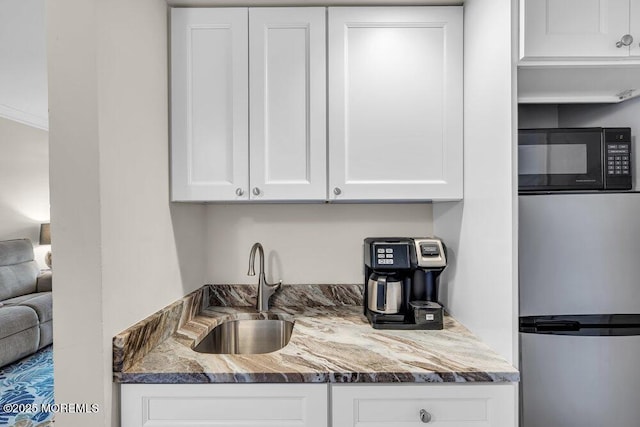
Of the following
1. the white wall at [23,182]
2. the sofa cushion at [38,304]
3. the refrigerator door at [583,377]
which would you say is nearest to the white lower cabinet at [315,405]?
the refrigerator door at [583,377]

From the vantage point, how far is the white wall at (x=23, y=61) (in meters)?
2.29

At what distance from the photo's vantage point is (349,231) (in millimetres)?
1926

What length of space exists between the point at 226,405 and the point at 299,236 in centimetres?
92

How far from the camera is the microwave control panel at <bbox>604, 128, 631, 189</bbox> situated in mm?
1271

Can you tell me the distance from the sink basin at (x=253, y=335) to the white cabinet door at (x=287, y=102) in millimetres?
646

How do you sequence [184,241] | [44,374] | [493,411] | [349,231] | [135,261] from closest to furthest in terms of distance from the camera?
[493,411]
[135,261]
[184,241]
[349,231]
[44,374]

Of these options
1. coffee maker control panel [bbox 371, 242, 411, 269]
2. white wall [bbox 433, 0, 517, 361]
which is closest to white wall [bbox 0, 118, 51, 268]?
coffee maker control panel [bbox 371, 242, 411, 269]

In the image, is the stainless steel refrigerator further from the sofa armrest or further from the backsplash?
the sofa armrest

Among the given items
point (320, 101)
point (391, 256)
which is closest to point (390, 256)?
point (391, 256)

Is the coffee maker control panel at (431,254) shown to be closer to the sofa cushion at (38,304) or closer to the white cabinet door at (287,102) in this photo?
the white cabinet door at (287,102)

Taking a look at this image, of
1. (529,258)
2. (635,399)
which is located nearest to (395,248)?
(529,258)

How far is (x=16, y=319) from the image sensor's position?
117 inches

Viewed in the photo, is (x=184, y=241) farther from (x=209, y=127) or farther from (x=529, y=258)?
(x=529, y=258)

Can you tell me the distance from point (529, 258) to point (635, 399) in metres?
0.55
